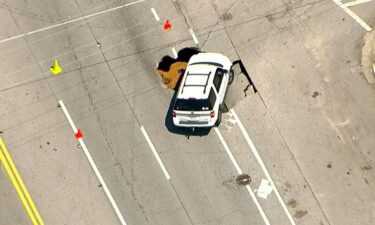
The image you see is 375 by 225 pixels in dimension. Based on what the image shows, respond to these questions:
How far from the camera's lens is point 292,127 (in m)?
18.8

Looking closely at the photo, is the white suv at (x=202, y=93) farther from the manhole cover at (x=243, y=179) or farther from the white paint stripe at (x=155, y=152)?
the manhole cover at (x=243, y=179)

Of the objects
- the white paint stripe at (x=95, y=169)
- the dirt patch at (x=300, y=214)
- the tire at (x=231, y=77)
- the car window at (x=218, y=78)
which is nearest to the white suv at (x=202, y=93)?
the car window at (x=218, y=78)

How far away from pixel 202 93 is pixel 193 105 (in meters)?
0.61

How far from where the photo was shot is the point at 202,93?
18.2 meters

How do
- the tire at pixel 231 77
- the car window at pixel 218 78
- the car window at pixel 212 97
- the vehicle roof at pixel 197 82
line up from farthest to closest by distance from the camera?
1. the tire at pixel 231 77
2. the car window at pixel 218 78
3. the vehicle roof at pixel 197 82
4. the car window at pixel 212 97

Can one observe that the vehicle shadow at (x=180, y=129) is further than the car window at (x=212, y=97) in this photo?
Yes

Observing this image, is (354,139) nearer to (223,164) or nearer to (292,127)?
(292,127)

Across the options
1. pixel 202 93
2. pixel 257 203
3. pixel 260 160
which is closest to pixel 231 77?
pixel 202 93

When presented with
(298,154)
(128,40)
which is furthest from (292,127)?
(128,40)

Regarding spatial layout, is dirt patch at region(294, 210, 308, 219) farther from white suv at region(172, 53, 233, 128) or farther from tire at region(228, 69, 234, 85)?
tire at region(228, 69, 234, 85)

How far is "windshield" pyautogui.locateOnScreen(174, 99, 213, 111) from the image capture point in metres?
18.1

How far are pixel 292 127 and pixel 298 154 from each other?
1155 mm

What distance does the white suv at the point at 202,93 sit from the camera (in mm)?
18234

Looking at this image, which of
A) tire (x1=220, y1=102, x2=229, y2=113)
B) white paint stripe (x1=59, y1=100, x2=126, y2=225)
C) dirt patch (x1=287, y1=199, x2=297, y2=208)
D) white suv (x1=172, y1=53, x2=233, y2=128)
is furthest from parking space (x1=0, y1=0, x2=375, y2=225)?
white suv (x1=172, y1=53, x2=233, y2=128)
